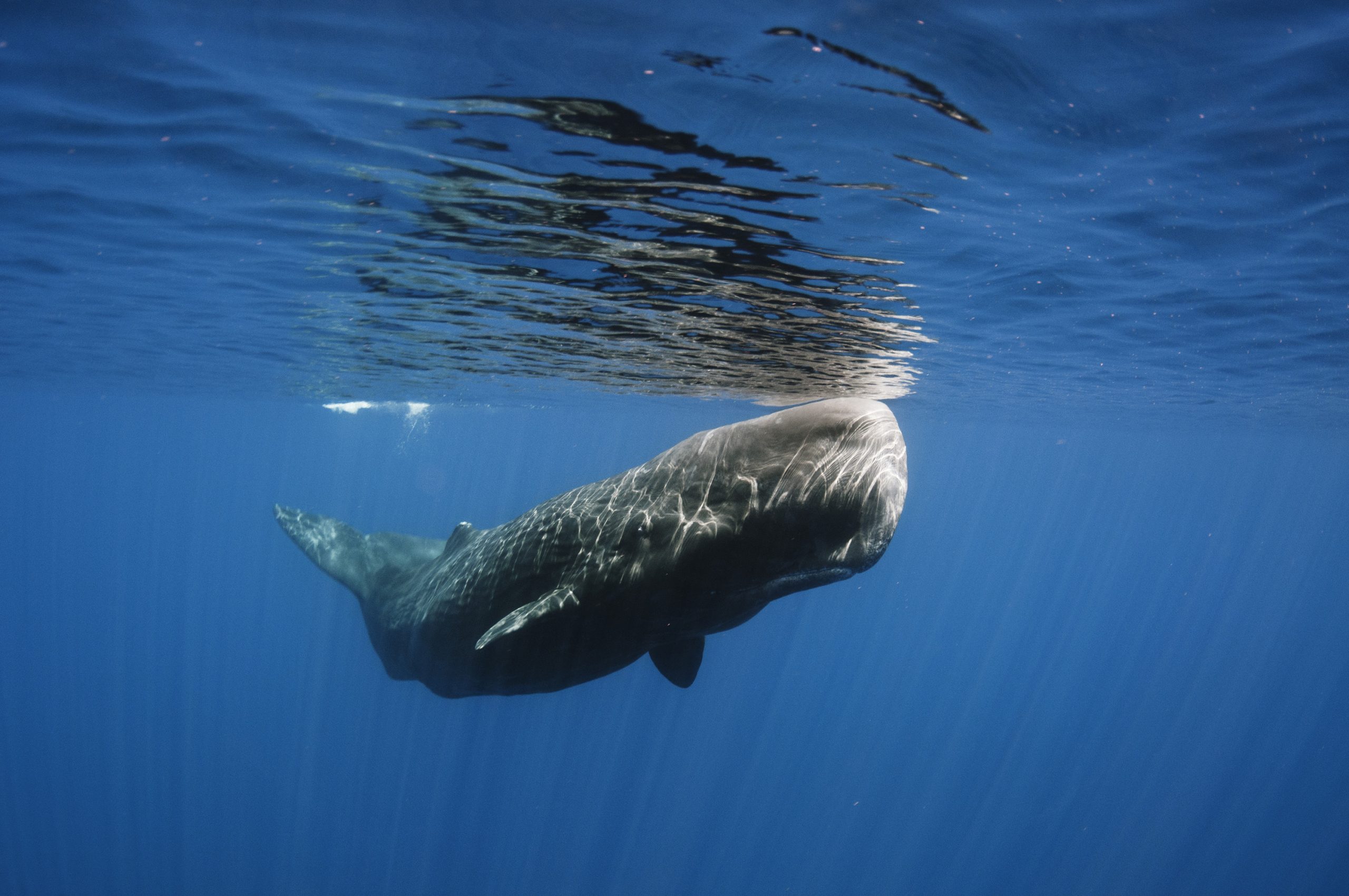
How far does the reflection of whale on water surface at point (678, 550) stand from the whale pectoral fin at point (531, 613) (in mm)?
12

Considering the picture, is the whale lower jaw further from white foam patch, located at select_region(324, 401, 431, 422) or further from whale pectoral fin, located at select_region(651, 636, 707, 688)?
white foam patch, located at select_region(324, 401, 431, 422)

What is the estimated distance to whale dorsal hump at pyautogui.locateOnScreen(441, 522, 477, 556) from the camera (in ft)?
25.9

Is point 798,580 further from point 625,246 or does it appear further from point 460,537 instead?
point 625,246

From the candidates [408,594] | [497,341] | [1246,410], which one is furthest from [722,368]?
[1246,410]

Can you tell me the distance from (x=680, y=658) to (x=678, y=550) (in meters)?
2.00

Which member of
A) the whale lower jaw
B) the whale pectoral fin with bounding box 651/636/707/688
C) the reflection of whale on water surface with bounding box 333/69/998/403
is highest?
the reflection of whale on water surface with bounding box 333/69/998/403

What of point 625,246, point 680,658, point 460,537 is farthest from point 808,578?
point 625,246

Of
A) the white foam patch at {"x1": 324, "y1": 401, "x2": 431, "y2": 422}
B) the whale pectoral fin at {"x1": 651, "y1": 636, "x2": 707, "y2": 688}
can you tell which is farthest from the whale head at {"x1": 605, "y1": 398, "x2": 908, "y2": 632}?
the white foam patch at {"x1": 324, "y1": 401, "x2": 431, "y2": 422}

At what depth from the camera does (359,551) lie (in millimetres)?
10203

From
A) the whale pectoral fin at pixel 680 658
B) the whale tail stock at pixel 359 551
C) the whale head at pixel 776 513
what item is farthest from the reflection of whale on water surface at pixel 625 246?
the whale pectoral fin at pixel 680 658

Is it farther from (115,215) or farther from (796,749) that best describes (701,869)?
(115,215)

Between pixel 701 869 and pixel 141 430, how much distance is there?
68795 mm

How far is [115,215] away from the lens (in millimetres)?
9414

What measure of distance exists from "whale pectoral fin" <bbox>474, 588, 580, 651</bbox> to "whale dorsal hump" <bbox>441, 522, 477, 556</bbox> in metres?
2.90
